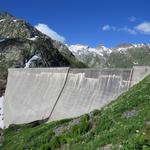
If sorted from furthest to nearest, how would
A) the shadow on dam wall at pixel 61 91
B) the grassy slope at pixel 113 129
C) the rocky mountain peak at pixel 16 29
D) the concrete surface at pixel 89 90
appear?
the rocky mountain peak at pixel 16 29
the shadow on dam wall at pixel 61 91
the concrete surface at pixel 89 90
the grassy slope at pixel 113 129

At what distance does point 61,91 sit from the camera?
5988 cm

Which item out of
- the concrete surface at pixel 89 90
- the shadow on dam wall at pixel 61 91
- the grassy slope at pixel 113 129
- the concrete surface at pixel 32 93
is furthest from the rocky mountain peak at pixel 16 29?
the grassy slope at pixel 113 129

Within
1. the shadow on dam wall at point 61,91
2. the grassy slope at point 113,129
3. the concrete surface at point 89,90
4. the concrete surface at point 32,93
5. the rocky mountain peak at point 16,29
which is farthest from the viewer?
the rocky mountain peak at point 16,29

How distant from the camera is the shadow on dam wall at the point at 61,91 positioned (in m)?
46.0

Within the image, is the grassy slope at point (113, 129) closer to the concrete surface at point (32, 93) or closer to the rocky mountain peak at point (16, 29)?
the concrete surface at point (32, 93)

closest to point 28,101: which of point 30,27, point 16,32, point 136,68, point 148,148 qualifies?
point 136,68

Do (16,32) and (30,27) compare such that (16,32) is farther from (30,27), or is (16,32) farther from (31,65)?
(31,65)

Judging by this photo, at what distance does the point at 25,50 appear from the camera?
12288 cm

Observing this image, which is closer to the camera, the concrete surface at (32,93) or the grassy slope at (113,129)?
the grassy slope at (113,129)

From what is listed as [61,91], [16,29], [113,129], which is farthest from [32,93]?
[16,29]

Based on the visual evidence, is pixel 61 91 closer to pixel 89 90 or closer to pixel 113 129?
pixel 89 90

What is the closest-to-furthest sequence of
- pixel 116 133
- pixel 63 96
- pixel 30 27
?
pixel 116 133, pixel 63 96, pixel 30 27

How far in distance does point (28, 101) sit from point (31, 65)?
150ft

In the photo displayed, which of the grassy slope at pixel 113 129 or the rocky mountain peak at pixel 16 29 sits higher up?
the rocky mountain peak at pixel 16 29
